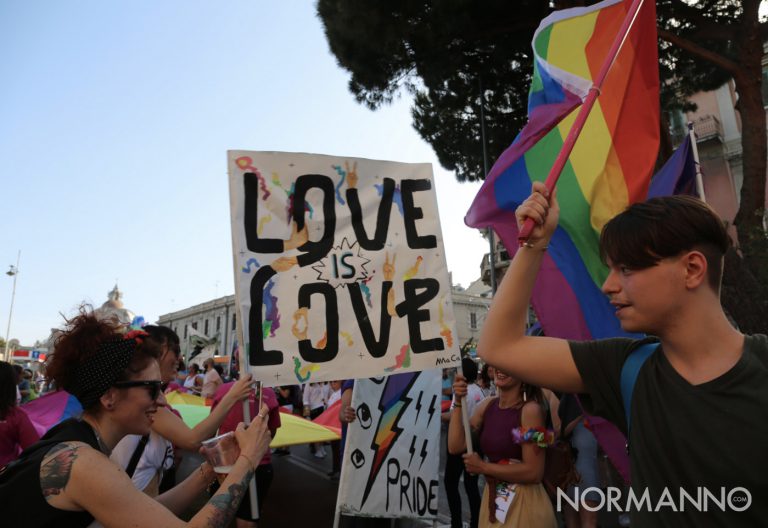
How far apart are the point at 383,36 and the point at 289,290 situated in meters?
8.10

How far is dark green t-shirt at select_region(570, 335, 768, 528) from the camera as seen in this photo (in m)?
1.22

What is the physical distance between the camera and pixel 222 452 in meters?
2.27

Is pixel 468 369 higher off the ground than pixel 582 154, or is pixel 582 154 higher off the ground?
pixel 582 154

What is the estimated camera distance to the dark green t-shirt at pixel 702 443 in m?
1.22

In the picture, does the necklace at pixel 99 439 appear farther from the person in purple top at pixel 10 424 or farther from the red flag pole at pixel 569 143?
the person in purple top at pixel 10 424

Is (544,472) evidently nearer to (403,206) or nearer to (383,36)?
(403,206)

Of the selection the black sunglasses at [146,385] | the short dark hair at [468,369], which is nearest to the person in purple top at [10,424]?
the black sunglasses at [146,385]

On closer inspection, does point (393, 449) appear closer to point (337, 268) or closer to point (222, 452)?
point (337, 268)

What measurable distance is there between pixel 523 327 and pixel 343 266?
6.51 feet

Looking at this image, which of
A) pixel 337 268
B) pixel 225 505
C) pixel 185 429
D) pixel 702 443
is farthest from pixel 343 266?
pixel 702 443

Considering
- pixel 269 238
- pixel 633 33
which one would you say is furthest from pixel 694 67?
pixel 269 238

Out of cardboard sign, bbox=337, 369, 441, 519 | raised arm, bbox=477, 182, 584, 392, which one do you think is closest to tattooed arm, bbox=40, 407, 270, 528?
raised arm, bbox=477, 182, 584, 392

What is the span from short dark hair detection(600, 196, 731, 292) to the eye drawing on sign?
2131 mm

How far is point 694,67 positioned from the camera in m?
10.8
